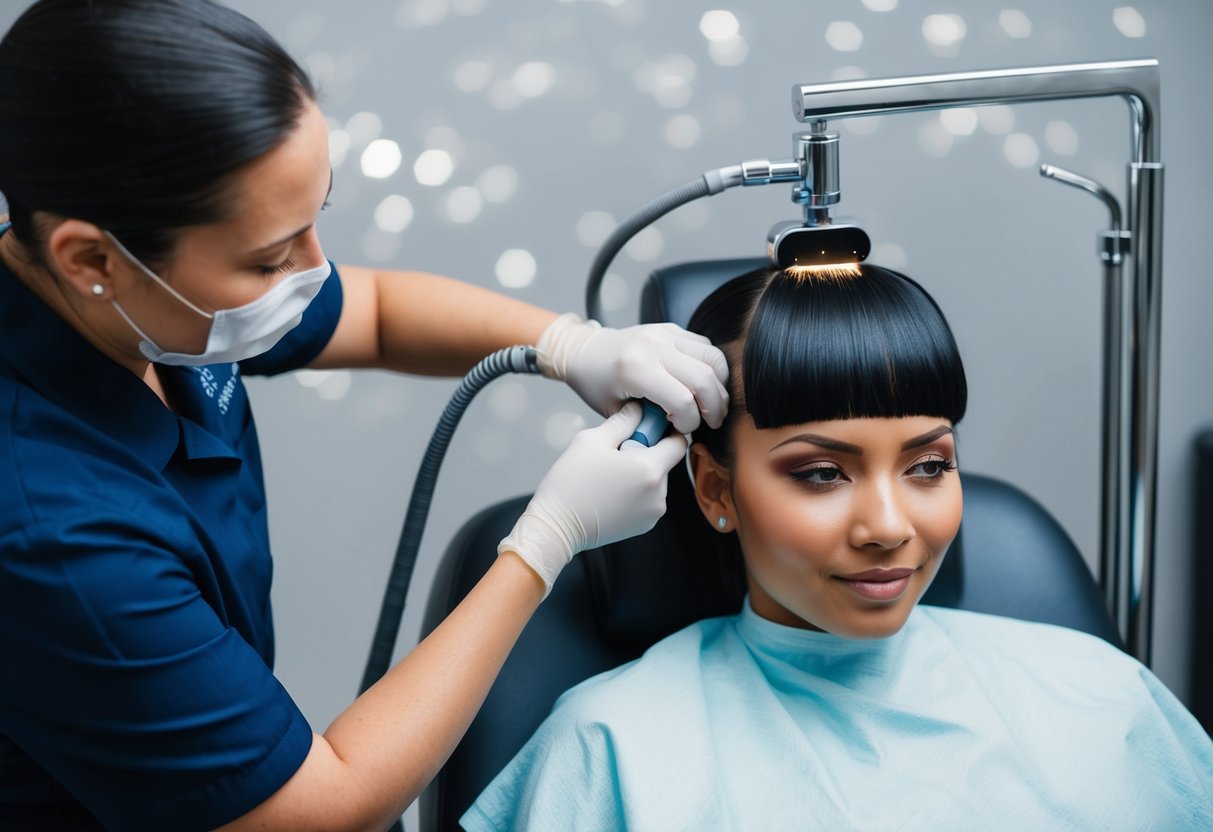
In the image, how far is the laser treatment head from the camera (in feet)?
3.86

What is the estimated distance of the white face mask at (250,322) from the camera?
1.01m

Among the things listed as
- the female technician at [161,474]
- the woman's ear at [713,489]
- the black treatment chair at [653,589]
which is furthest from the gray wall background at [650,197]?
the female technician at [161,474]

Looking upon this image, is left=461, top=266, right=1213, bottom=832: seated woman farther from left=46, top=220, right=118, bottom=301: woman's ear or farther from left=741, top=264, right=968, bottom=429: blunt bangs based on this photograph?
left=46, top=220, right=118, bottom=301: woman's ear

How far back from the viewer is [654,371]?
3.95 ft

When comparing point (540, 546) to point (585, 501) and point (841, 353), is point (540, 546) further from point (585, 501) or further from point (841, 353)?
point (841, 353)

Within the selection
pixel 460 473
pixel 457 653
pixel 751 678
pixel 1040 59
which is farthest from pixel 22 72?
pixel 1040 59

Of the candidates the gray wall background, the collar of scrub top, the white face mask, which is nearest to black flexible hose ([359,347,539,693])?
the white face mask

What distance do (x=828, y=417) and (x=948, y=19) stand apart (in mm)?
1144

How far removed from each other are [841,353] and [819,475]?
0.14 metres

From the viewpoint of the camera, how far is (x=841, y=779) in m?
1.21

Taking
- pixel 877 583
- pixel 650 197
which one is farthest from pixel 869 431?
pixel 650 197

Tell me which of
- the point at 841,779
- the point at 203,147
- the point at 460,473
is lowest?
the point at 841,779

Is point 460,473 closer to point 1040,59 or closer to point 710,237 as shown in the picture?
point 710,237

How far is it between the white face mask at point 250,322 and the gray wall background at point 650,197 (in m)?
0.86
